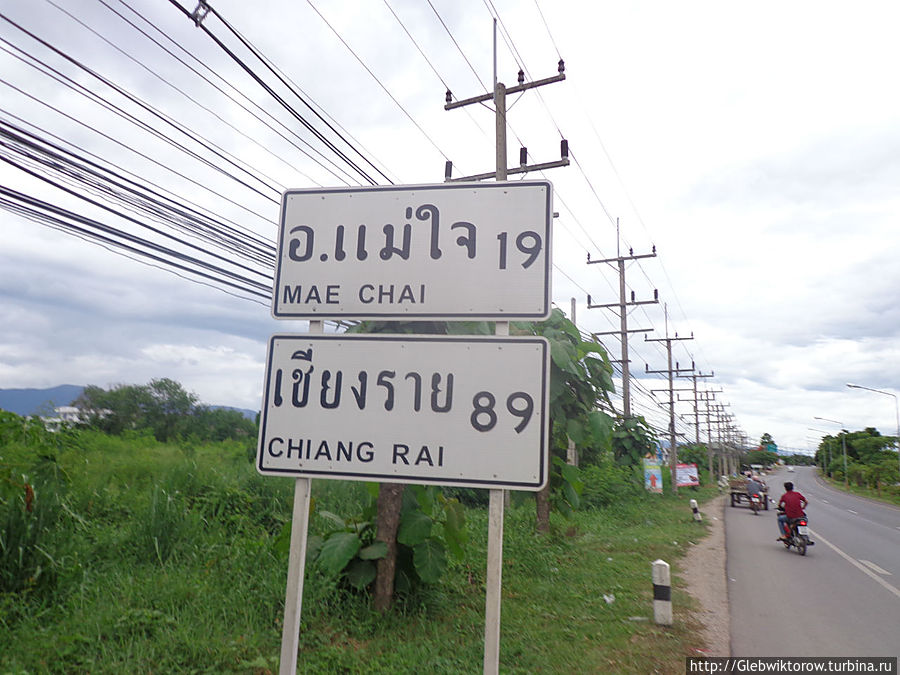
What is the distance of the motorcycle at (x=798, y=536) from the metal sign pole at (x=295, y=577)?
42.3 ft

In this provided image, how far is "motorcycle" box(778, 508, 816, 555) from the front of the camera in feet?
39.8

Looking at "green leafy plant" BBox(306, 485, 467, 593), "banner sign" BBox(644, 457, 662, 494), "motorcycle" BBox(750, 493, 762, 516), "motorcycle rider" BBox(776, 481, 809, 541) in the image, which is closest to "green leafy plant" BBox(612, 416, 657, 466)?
"banner sign" BBox(644, 457, 662, 494)

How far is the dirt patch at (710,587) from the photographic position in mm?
5805

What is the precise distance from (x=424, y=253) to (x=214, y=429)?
23016 millimetres

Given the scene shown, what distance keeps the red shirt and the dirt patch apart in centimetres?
162

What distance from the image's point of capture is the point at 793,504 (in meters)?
12.6

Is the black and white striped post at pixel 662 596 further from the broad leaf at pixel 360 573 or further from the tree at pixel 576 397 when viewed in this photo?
the broad leaf at pixel 360 573

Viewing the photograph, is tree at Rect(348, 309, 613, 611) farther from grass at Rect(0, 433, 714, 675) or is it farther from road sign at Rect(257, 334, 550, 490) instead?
road sign at Rect(257, 334, 550, 490)

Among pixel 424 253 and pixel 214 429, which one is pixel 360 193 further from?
pixel 214 429

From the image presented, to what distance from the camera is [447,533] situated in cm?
508

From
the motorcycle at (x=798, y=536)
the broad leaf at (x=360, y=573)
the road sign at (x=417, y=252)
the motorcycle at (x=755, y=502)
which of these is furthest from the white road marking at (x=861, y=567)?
the road sign at (x=417, y=252)

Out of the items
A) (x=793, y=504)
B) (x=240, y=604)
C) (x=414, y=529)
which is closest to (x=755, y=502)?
(x=793, y=504)

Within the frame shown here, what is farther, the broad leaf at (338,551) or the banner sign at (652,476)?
the banner sign at (652,476)

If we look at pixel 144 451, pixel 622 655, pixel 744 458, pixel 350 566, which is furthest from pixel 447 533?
pixel 744 458
